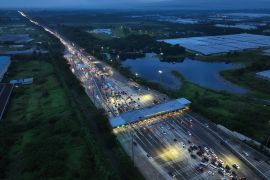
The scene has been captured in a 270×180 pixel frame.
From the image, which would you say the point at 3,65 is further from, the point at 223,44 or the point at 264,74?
the point at 223,44

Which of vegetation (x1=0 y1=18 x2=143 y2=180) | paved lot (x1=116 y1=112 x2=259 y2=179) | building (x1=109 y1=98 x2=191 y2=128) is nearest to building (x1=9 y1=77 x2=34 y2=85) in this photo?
vegetation (x1=0 y1=18 x2=143 y2=180)

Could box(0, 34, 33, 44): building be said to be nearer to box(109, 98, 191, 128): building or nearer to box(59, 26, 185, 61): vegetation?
box(59, 26, 185, 61): vegetation

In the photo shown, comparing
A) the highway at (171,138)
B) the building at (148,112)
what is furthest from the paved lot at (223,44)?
the building at (148,112)

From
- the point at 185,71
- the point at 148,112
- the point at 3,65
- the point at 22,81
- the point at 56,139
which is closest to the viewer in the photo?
the point at 56,139

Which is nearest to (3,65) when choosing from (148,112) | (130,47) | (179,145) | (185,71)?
(130,47)

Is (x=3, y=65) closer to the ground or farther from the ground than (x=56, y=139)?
farther from the ground

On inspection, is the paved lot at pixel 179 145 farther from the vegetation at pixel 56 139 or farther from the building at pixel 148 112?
the vegetation at pixel 56 139

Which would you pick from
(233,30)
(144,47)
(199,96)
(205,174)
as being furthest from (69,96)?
(233,30)
